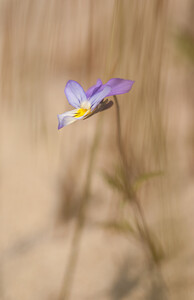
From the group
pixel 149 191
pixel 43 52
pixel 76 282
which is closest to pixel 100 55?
pixel 43 52

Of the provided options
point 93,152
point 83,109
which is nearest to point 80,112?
point 83,109

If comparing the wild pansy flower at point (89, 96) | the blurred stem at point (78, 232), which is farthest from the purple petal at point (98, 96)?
the blurred stem at point (78, 232)

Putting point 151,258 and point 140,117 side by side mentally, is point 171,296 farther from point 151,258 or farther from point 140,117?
point 140,117

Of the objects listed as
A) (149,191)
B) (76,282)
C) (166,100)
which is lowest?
(76,282)

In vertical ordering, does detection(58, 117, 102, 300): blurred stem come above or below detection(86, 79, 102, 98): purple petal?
below

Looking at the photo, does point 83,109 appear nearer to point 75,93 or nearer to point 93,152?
point 75,93

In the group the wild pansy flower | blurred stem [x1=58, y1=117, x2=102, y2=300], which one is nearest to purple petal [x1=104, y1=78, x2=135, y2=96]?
the wild pansy flower

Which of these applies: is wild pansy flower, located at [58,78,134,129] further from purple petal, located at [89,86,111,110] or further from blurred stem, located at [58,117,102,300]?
blurred stem, located at [58,117,102,300]

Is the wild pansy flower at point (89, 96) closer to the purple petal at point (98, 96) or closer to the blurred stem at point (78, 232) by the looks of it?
the purple petal at point (98, 96)
